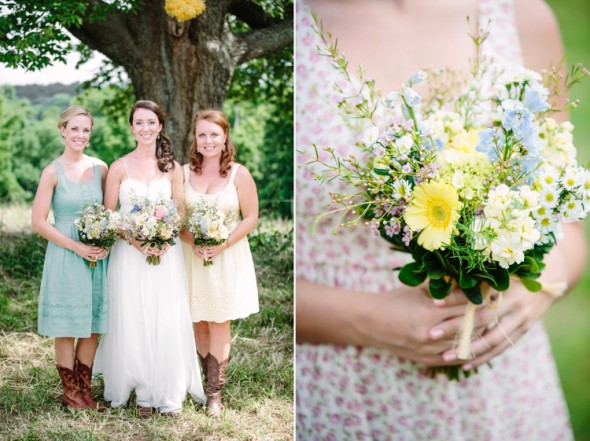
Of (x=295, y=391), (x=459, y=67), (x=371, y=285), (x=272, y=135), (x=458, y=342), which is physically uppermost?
(x=459, y=67)

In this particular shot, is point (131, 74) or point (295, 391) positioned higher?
point (131, 74)

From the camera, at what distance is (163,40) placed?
7.50ft

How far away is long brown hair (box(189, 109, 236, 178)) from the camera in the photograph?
2219 millimetres

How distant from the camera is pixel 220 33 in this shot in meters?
2.34

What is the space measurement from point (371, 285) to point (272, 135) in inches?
32.7

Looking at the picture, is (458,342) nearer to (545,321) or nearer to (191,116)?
(545,321)

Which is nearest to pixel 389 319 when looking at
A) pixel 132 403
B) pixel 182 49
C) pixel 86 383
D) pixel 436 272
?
pixel 436 272

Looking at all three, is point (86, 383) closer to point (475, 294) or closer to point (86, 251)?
point (86, 251)

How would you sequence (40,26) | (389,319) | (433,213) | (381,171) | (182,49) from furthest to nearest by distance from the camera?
(182,49)
(40,26)
(389,319)
(381,171)
(433,213)

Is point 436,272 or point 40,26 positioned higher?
point 40,26

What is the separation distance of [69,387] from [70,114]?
89 centimetres

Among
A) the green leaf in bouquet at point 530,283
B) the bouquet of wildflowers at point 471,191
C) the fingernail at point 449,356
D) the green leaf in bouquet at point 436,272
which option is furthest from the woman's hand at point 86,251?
the green leaf in bouquet at point 530,283

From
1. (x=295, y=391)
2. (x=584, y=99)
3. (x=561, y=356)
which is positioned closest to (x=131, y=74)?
(x=295, y=391)

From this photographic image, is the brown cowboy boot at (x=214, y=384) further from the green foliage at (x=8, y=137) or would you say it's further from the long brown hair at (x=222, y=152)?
the green foliage at (x=8, y=137)
